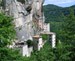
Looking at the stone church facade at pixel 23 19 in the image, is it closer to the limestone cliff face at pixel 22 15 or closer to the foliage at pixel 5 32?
the limestone cliff face at pixel 22 15

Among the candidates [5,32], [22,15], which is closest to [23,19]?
[22,15]

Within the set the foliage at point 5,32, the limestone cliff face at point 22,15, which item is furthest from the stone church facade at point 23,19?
the foliage at point 5,32

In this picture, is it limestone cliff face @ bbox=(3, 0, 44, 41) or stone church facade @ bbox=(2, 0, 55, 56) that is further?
limestone cliff face @ bbox=(3, 0, 44, 41)

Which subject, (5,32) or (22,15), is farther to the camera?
(22,15)

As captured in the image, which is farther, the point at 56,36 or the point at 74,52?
the point at 56,36

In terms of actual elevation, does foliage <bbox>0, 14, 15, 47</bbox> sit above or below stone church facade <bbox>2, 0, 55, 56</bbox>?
above

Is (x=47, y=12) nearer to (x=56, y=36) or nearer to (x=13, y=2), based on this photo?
(x=56, y=36)

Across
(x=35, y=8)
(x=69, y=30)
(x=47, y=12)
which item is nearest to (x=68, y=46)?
(x=69, y=30)

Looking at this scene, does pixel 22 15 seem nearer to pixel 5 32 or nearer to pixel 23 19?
pixel 23 19

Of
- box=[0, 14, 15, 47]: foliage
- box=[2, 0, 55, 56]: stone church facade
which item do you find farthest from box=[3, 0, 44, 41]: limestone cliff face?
box=[0, 14, 15, 47]: foliage

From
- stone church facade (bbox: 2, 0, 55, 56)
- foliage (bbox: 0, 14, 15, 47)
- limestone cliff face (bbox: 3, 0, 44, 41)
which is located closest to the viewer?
foliage (bbox: 0, 14, 15, 47)

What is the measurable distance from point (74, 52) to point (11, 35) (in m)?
14.3

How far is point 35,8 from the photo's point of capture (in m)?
48.0

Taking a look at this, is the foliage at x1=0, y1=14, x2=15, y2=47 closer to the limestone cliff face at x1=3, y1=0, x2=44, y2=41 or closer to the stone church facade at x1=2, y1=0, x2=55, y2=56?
the stone church facade at x1=2, y1=0, x2=55, y2=56
